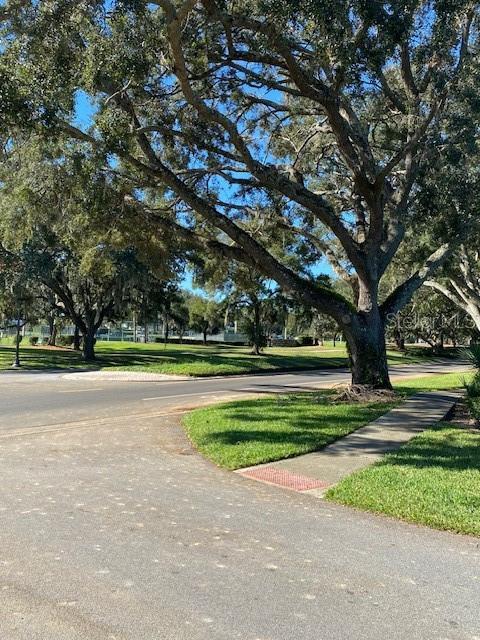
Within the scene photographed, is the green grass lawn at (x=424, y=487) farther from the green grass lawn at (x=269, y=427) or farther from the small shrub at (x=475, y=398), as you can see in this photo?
the small shrub at (x=475, y=398)

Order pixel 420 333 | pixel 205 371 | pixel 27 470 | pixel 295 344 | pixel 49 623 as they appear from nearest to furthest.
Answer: pixel 49 623
pixel 27 470
pixel 205 371
pixel 420 333
pixel 295 344

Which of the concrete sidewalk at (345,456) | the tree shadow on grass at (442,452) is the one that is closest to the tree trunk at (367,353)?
the concrete sidewalk at (345,456)

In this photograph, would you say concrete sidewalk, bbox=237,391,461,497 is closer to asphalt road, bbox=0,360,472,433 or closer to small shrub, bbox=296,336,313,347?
asphalt road, bbox=0,360,472,433

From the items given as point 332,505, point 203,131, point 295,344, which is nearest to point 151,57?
point 203,131

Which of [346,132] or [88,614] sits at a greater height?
[346,132]

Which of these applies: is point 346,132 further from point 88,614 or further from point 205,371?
point 205,371

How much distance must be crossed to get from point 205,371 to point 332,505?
21.1m

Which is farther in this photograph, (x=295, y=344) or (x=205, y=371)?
(x=295, y=344)

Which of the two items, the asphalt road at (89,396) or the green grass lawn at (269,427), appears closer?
the green grass lawn at (269,427)

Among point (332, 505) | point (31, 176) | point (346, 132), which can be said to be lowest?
point (332, 505)

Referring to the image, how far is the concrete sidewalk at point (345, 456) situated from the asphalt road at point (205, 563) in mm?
434

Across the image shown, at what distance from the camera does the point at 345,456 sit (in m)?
8.53

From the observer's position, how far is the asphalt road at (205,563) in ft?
11.7

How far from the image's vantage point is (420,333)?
6550cm
